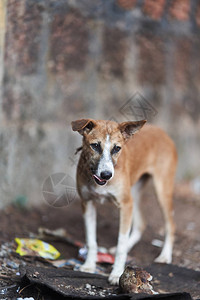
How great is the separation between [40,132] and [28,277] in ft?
10.1

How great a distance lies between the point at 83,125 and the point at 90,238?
125 centimetres

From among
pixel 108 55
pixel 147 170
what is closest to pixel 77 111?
pixel 108 55

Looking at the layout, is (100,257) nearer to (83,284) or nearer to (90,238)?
(90,238)

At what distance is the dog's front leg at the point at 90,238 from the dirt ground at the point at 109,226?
462 mm

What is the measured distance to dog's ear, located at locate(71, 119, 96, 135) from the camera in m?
3.75

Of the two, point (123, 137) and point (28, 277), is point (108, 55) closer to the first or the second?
point (123, 137)

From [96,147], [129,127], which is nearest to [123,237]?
[96,147]

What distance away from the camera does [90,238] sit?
4.23m

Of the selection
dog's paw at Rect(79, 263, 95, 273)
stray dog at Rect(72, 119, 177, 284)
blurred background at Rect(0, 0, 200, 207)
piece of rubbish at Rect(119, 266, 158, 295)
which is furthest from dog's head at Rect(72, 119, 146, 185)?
blurred background at Rect(0, 0, 200, 207)

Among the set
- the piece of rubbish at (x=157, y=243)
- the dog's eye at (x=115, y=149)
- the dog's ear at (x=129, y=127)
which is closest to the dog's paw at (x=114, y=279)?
the dog's eye at (x=115, y=149)

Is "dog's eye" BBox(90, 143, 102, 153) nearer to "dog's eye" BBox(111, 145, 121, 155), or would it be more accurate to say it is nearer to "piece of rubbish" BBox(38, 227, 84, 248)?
"dog's eye" BBox(111, 145, 121, 155)

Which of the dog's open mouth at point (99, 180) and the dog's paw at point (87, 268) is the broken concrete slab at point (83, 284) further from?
the dog's open mouth at point (99, 180)

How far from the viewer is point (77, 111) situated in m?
6.52

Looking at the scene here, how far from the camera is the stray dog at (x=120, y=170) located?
12.5 ft
